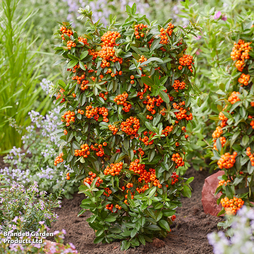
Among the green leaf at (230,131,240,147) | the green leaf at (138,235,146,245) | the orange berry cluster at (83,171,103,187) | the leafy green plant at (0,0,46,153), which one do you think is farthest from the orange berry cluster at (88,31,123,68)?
the leafy green plant at (0,0,46,153)

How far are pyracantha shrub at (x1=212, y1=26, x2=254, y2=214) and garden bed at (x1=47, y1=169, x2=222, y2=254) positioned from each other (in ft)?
1.75

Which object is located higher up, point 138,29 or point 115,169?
point 138,29

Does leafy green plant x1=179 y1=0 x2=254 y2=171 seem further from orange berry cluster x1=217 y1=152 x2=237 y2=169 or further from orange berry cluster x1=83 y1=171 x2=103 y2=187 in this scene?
orange berry cluster x1=83 y1=171 x2=103 y2=187

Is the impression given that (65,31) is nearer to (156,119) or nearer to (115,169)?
(156,119)

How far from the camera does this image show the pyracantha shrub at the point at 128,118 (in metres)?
1.88

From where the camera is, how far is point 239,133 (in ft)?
5.57

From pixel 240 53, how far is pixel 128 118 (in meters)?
0.81

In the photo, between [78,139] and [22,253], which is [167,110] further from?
[22,253]

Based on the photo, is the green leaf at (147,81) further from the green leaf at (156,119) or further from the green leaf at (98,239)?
the green leaf at (98,239)

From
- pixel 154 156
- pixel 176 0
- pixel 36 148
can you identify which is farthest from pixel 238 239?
pixel 176 0

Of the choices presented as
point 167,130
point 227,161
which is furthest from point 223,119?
point 167,130

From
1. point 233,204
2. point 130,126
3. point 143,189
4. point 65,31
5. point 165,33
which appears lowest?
point 233,204

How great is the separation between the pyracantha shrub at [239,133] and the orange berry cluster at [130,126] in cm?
52

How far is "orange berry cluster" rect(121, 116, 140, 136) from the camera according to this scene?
1.90 m
